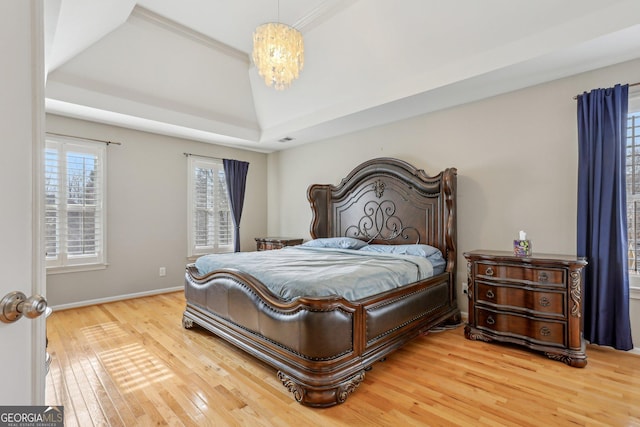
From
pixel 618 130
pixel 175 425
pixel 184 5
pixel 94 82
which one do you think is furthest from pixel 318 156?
pixel 175 425

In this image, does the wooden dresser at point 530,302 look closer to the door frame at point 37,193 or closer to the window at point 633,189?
the window at point 633,189

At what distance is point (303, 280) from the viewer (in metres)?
2.14

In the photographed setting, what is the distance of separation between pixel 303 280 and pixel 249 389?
0.80 meters

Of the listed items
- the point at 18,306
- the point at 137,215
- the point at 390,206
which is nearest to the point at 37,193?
the point at 18,306

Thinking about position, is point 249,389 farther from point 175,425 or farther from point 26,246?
point 26,246

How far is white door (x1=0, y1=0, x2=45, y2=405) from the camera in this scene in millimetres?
647

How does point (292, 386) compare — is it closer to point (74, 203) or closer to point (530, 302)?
point (530, 302)

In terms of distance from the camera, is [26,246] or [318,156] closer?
[26,246]

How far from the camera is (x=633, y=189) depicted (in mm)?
2617

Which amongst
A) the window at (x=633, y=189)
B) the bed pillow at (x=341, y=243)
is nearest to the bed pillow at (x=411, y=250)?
the bed pillow at (x=341, y=243)

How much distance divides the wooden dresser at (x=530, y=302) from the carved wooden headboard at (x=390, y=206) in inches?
23.2

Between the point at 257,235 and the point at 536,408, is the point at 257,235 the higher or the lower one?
the higher one

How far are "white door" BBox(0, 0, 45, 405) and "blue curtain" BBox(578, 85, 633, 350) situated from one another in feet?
11.3

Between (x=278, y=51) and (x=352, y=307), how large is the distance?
7.05 ft
